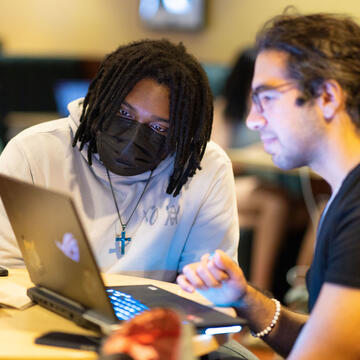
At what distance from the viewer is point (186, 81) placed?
5.52ft

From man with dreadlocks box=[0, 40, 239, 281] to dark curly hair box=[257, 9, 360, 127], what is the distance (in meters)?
0.43

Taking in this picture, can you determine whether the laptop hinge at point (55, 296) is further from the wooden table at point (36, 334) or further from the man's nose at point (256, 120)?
the man's nose at point (256, 120)

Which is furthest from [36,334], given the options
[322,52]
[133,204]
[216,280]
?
[322,52]

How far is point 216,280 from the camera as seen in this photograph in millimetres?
1368

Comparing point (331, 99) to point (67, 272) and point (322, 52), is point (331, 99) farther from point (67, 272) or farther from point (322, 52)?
point (67, 272)

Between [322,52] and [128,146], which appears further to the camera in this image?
[128,146]

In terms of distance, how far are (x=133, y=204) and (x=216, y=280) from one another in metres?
0.47

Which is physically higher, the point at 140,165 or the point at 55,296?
the point at 140,165

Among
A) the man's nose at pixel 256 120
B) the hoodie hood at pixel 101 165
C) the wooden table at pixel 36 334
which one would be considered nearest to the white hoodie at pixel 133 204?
the hoodie hood at pixel 101 165

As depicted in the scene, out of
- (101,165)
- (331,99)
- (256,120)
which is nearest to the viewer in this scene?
(331,99)

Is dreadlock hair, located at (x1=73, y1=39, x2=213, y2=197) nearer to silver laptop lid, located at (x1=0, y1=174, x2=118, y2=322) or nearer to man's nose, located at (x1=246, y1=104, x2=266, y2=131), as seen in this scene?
man's nose, located at (x1=246, y1=104, x2=266, y2=131)

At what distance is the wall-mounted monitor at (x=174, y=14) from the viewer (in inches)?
215

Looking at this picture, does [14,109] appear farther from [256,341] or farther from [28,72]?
[256,341]

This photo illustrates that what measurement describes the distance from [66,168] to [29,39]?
16.2 feet
